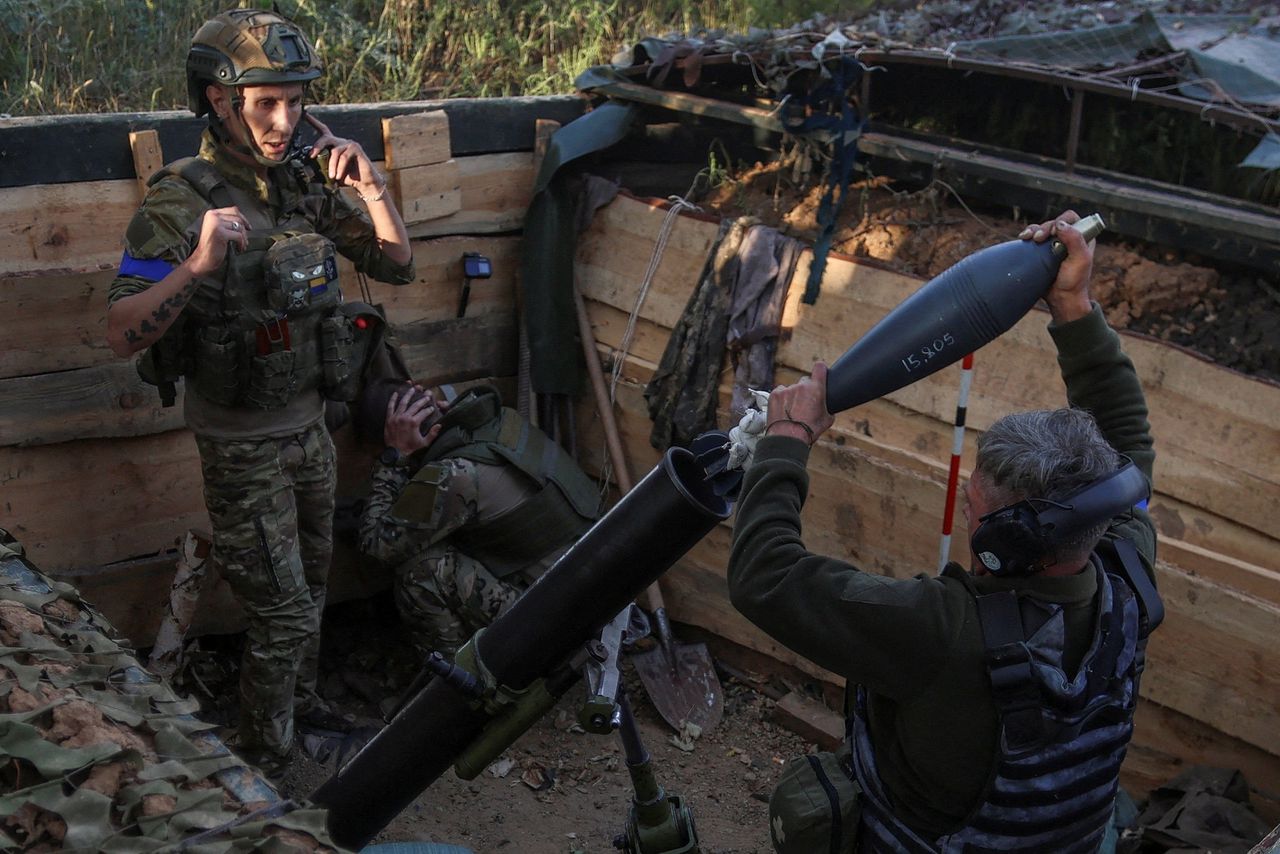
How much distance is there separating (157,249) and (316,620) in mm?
1537

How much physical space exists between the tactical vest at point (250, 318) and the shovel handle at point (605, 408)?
170 cm

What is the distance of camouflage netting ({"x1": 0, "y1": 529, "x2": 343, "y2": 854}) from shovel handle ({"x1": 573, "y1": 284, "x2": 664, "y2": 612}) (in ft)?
11.8

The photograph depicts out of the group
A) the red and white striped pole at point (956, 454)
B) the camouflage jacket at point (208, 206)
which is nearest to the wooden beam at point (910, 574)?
the red and white striped pole at point (956, 454)

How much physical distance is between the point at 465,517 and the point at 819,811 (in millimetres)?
2886

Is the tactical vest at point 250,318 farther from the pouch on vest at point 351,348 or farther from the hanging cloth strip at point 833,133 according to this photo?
the hanging cloth strip at point 833,133

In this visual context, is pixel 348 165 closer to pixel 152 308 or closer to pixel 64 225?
pixel 152 308

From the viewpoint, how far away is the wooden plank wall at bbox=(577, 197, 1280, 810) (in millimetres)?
4320

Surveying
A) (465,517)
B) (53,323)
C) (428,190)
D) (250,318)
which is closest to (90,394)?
(53,323)

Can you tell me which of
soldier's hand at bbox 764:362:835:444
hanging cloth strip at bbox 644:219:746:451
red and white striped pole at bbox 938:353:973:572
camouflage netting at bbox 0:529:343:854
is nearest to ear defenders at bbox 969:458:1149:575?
soldier's hand at bbox 764:362:835:444

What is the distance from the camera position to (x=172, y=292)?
3986 mm

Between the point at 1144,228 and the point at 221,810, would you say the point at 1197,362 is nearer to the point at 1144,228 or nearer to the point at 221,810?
the point at 1144,228

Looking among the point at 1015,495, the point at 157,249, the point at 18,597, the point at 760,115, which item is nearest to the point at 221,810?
the point at 18,597

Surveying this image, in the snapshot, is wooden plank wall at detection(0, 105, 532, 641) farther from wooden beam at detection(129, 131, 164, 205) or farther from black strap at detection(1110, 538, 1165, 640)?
black strap at detection(1110, 538, 1165, 640)

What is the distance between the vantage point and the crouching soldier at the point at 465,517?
527cm
